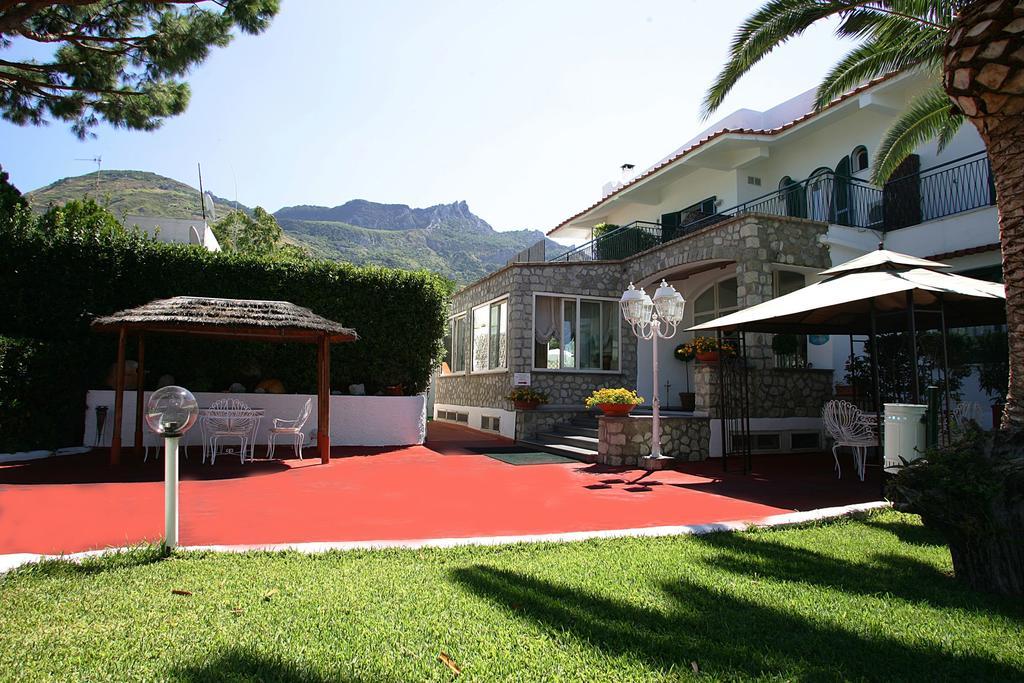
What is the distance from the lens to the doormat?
10.5 metres

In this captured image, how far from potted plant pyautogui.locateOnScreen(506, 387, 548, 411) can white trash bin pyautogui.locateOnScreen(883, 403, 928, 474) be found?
7956mm

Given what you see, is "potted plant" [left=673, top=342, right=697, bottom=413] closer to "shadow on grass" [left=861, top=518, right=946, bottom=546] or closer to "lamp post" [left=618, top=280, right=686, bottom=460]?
"lamp post" [left=618, top=280, right=686, bottom=460]

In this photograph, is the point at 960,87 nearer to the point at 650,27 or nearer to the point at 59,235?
the point at 650,27

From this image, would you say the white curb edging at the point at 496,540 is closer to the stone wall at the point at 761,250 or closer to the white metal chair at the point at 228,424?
the white metal chair at the point at 228,424

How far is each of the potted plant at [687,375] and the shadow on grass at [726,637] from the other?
841 cm

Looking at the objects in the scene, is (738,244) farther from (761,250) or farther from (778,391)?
(778,391)

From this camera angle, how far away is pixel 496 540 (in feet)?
16.2

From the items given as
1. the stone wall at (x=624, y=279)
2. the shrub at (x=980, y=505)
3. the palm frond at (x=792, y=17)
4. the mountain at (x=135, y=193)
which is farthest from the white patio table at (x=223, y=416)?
the mountain at (x=135, y=193)

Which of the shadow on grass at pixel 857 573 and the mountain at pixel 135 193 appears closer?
the shadow on grass at pixel 857 573

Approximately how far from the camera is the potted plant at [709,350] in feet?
35.5

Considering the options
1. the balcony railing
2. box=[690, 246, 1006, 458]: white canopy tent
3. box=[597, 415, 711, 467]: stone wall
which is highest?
the balcony railing

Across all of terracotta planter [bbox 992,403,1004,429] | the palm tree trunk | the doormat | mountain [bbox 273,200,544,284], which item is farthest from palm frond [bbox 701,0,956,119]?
mountain [bbox 273,200,544,284]

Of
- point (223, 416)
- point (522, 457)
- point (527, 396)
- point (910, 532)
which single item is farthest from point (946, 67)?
point (527, 396)

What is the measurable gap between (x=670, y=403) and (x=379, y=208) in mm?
83598
